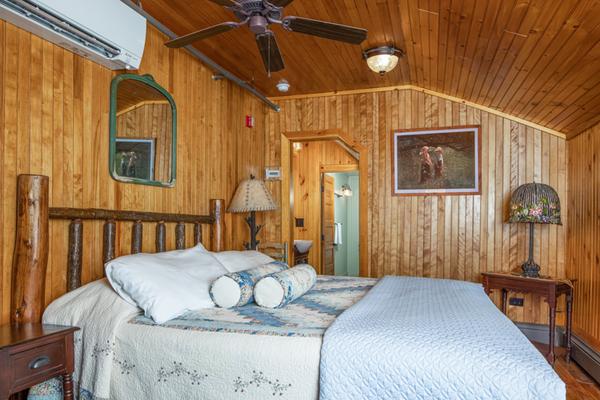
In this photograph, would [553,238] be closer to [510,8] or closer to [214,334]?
[510,8]

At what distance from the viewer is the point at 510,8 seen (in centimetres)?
205

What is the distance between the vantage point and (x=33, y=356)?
1565 mm

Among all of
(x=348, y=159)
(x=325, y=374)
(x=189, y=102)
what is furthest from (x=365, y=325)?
(x=348, y=159)

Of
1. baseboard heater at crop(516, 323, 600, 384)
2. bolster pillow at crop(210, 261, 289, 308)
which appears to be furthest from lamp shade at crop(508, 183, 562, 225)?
bolster pillow at crop(210, 261, 289, 308)

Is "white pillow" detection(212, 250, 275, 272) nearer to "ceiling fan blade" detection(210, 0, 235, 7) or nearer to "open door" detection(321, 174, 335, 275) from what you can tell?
"ceiling fan blade" detection(210, 0, 235, 7)

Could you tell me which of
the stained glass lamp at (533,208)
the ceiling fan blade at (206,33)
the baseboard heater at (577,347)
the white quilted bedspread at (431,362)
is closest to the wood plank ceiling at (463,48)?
the ceiling fan blade at (206,33)

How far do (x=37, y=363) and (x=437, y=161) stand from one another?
3662 millimetres

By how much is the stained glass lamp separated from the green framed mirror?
291 centimetres

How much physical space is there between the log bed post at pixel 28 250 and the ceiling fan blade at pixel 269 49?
1.28m

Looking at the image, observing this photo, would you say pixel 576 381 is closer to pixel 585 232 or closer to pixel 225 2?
pixel 585 232

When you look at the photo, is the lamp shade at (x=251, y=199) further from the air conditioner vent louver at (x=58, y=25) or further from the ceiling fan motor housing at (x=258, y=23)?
the ceiling fan motor housing at (x=258, y=23)

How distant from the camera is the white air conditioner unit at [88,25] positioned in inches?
71.3

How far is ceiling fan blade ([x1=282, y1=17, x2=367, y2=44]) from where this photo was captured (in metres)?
1.95

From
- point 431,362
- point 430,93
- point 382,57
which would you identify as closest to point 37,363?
point 431,362
